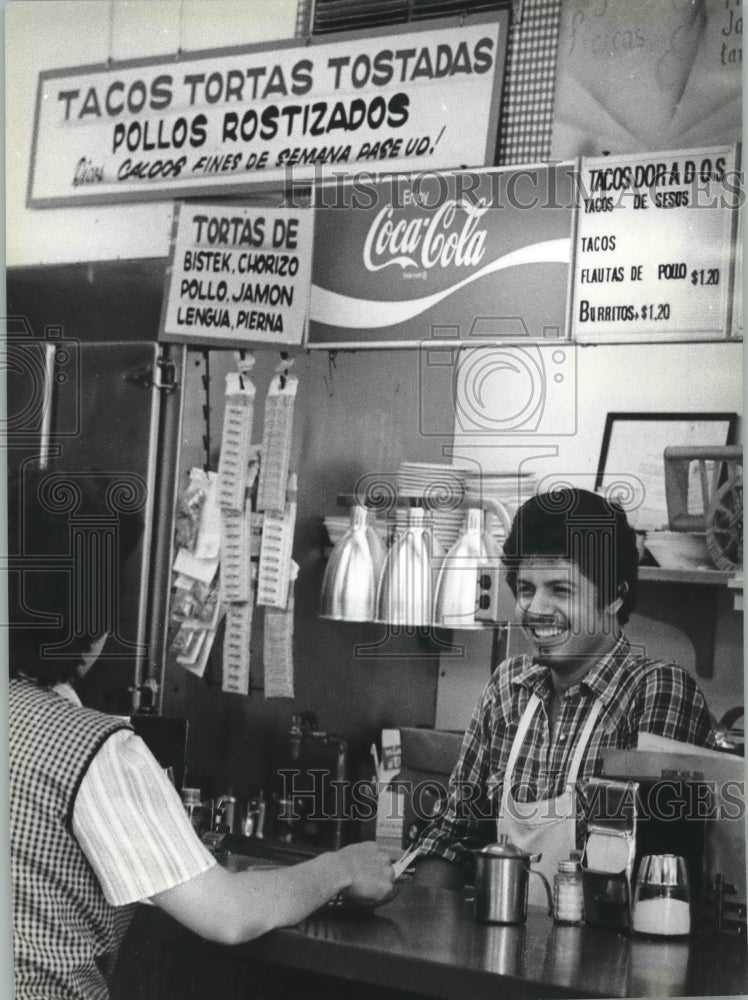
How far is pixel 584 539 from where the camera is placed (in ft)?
9.49

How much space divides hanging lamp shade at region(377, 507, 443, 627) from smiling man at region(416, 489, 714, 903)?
0.60 ft

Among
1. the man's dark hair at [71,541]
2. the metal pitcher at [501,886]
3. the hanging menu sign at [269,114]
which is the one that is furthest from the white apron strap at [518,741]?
the hanging menu sign at [269,114]

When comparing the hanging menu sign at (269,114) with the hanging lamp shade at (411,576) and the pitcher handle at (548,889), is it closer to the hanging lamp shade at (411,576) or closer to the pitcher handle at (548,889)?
the hanging lamp shade at (411,576)

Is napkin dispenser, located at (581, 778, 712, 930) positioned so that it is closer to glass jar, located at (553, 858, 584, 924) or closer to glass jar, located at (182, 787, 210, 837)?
glass jar, located at (553, 858, 584, 924)

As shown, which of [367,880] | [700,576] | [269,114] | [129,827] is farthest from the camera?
[269,114]

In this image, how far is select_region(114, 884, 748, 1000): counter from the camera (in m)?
2.22

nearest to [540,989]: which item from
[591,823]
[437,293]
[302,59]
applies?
[591,823]

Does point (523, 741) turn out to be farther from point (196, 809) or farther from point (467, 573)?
point (196, 809)

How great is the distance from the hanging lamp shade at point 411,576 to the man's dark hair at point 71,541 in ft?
2.03

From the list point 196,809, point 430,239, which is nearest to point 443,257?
point 430,239

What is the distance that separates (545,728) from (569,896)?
454 millimetres

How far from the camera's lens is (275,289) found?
313cm

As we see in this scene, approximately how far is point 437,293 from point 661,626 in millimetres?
906

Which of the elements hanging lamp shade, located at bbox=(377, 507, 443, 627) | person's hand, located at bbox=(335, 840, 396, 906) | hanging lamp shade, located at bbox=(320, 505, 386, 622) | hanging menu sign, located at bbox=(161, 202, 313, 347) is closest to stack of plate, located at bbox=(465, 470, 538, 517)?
hanging lamp shade, located at bbox=(377, 507, 443, 627)
